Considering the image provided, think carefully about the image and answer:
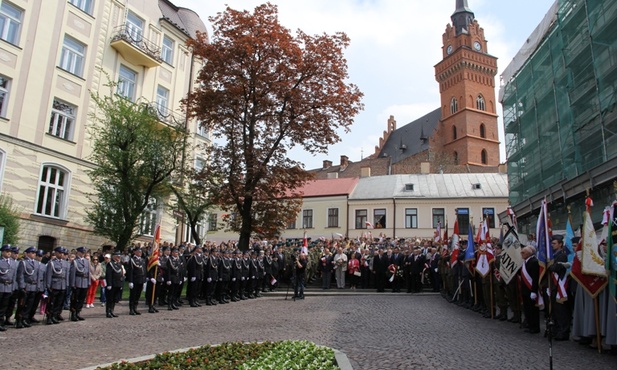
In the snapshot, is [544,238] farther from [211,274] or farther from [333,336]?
[211,274]

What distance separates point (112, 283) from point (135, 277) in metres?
0.90

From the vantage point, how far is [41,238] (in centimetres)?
2319

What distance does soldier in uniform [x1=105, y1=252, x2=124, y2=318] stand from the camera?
14.0 metres

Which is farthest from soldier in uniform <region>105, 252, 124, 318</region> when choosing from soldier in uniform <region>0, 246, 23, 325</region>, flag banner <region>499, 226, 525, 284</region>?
flag banner <region>499, 226, 525, 284</region>

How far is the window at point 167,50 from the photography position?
32.0 meters

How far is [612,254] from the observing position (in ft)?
27.4

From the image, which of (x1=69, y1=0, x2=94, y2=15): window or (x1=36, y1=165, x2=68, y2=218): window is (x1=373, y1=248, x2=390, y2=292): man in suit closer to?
(x1=36, y1=165, x2=68, y2=218): window

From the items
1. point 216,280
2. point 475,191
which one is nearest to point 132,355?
point 216,280

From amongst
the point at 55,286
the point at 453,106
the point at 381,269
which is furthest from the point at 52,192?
the point at 453,106

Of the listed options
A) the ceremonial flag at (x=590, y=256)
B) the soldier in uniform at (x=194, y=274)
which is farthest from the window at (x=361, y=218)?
the ceremonial flag at (x=590, y=256)

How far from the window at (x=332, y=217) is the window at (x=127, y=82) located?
2287 cm

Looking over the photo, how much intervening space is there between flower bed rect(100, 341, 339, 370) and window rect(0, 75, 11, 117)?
19.6 m

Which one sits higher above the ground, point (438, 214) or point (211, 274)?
point (438, 214)

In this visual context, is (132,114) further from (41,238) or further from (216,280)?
(216,280)
